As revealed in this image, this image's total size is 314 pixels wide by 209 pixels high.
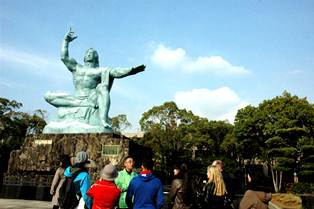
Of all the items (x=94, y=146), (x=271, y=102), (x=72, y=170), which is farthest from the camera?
(x=271, y=102)

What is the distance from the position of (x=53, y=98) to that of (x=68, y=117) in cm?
124

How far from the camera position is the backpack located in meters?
3.96

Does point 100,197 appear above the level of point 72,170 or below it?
below

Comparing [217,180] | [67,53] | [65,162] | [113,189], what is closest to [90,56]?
[67,53]

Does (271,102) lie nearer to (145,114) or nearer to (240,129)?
(240,129)

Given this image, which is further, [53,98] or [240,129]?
[240,129]

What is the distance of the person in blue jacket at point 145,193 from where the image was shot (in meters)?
3.81

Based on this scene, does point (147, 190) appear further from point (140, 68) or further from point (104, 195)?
point (140, 68)

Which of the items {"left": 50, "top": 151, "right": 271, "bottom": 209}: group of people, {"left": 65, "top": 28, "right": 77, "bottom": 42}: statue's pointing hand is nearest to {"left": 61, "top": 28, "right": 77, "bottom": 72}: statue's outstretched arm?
{"left": 65, "top": 28, "right": 77, "bottom": 42}: statue's pointing hand

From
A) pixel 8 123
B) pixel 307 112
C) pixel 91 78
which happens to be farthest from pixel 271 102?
pixel 8 123

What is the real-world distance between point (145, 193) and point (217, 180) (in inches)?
59.4

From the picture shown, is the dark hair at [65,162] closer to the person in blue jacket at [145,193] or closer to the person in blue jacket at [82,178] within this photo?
the person in blue jacket at [82,178]

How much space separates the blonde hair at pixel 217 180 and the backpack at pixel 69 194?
1.97m

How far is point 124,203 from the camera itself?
4.28m
